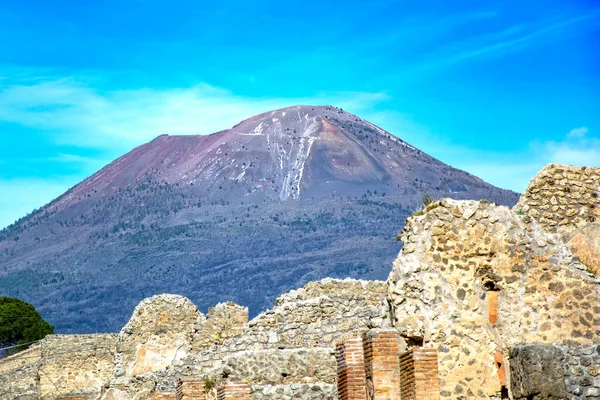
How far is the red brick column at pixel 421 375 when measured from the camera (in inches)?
480

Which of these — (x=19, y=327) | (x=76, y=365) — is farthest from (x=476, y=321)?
(x=19, y=327)

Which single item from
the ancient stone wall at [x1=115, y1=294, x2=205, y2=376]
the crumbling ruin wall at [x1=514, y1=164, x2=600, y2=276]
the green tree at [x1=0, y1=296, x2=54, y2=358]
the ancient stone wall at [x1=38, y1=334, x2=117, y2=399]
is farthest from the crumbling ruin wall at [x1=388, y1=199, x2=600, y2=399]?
the green tree at [x1=0, y1=296, x2=54, y2=358]

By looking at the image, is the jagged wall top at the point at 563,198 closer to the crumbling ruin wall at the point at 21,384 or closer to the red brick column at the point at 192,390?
the red brick column at the point at 192,390

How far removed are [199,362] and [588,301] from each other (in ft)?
25.5

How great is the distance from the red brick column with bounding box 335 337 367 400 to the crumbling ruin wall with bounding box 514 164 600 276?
269cm

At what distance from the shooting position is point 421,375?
12234 millimetres

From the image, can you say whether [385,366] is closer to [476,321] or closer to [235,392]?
[476,321]

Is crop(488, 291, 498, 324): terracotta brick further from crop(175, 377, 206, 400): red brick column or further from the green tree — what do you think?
the green tree

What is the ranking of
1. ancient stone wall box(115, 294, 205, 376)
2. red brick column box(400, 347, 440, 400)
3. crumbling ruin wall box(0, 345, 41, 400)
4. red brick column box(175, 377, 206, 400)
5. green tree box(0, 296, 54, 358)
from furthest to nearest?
green tree box(0, 296, 54, 358)
crumbling ruin wall box(0, 345, 41, 400)
ancient stone wall box(115, 294, 205, 376)
red brick column box(175, 377, 206, 400)
red brick column box(400, 347, 440, 400)

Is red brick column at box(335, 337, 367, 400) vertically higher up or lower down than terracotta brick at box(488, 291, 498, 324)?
lower down

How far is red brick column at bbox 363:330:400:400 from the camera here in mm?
12703

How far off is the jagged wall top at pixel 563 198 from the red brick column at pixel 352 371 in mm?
2833

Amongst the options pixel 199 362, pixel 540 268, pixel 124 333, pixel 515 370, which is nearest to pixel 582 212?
pixel 540 268

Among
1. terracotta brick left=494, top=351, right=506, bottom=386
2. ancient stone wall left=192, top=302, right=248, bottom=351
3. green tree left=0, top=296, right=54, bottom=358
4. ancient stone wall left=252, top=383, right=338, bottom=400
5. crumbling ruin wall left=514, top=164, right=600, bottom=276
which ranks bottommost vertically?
ancient stone wall left=252, top=383, right=338, bottom=400
